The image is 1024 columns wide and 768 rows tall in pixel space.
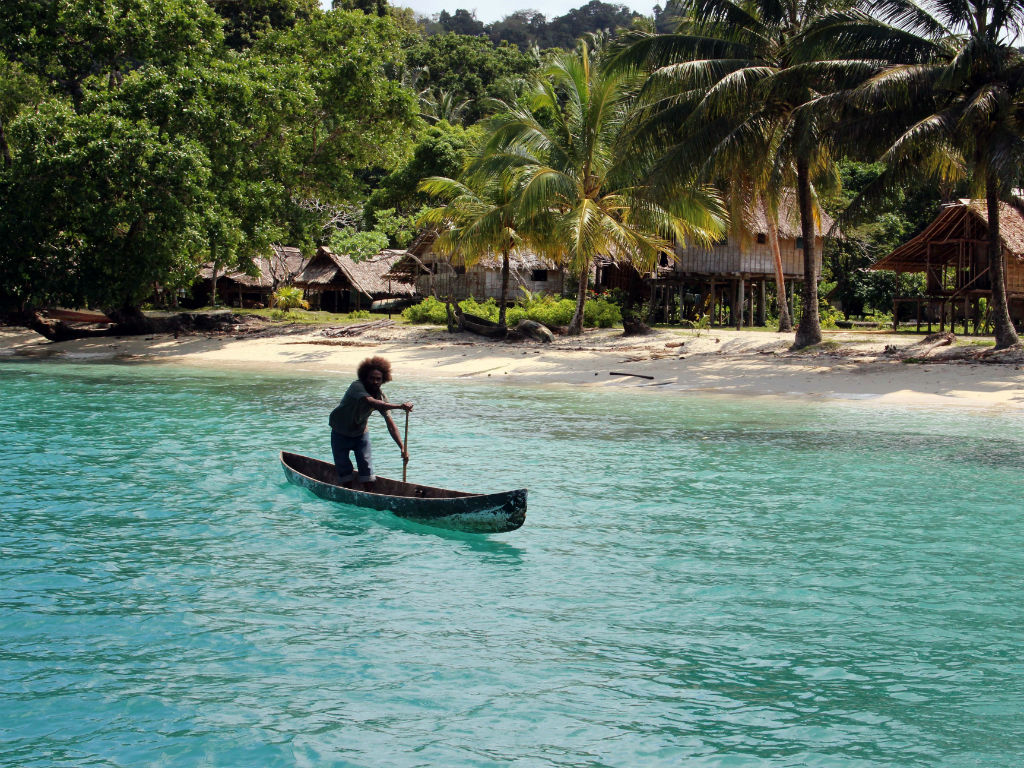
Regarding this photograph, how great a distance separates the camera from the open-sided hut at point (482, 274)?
123 feet

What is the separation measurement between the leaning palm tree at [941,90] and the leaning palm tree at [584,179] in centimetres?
Result: 599

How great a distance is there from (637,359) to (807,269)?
190 inches

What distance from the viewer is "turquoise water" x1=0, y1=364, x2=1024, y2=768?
4.98 metres

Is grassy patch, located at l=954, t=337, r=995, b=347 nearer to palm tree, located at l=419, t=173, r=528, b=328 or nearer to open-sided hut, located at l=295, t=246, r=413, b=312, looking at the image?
palm tree, located at l=419, t=173, r=528, b=328

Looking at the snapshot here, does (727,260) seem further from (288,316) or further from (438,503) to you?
(438,503)

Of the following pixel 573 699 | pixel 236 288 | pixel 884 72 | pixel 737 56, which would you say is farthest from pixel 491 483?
pixel 236 288

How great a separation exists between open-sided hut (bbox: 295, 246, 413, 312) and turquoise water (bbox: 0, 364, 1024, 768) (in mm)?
31527

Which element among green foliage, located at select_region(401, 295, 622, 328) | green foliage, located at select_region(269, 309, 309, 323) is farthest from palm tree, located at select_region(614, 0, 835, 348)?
green foliage, located at select_region(269, 309, 309, 323)

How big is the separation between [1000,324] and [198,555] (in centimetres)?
1888

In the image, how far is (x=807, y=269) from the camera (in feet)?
76.7

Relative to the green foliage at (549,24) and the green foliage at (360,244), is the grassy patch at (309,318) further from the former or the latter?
the green foliage at (549,24)

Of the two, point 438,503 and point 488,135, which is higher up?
point 488,135

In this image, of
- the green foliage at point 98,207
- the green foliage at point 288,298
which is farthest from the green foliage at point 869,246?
the green foliage at point 98,207

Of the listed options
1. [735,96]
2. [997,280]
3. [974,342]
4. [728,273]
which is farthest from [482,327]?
[997,280]
